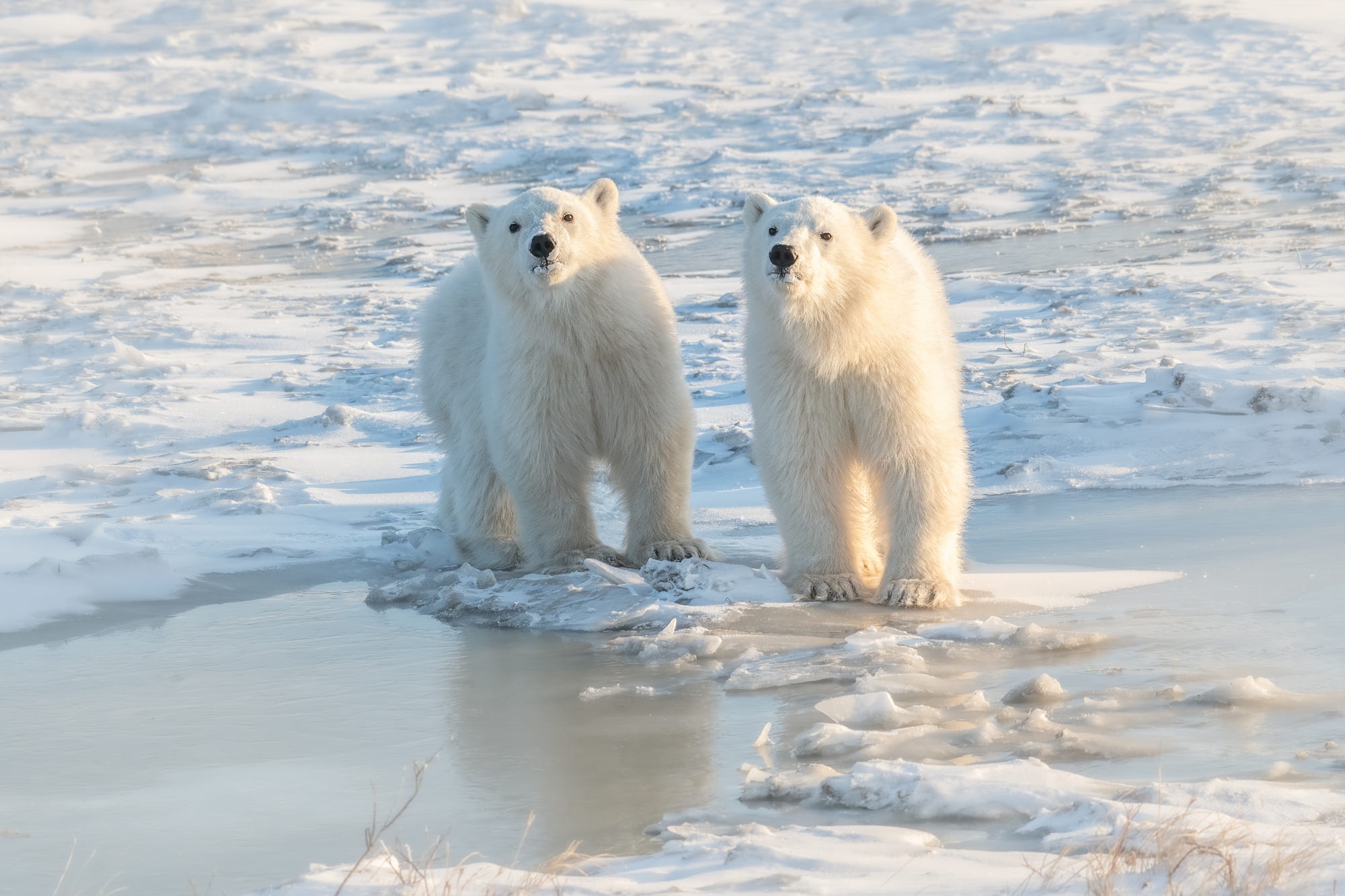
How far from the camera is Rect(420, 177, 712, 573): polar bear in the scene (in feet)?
17.3

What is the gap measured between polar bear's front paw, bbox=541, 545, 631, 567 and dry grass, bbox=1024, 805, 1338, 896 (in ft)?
10.1

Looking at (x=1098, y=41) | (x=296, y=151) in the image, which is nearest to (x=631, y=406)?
(x=296, y=151)

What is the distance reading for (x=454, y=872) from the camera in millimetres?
2607

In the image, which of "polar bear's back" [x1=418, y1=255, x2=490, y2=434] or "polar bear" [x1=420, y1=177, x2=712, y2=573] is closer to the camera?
"polar bear" [x1=420, y1=177, x2=712, y2=573]

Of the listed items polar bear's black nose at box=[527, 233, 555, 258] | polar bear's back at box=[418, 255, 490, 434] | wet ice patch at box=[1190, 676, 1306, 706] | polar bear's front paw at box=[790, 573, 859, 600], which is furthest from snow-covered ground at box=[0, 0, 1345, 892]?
polar bear's black nose at box=[527, 233, 555, 258]

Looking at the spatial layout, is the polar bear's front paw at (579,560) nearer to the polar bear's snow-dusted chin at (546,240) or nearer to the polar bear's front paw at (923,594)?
the polar bear's snow-dusted chin at (546,240)

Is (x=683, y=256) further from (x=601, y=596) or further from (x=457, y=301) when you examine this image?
(x=601, y=596)

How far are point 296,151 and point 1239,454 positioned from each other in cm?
1231

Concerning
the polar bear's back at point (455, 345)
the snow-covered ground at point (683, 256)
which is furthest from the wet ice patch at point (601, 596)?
the polar bear's back at point (455, 345)

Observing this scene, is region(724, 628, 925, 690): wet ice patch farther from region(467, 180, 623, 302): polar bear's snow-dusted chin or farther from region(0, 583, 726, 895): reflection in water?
region(467, 180, 623, 302): polar bear's snow-dusted chin

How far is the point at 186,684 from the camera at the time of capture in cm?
424

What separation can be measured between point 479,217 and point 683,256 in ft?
20.3

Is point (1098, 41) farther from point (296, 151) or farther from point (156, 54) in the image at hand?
point (156, 54)

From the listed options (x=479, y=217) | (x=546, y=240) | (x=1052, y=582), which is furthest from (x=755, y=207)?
(x=1052, y=582)
